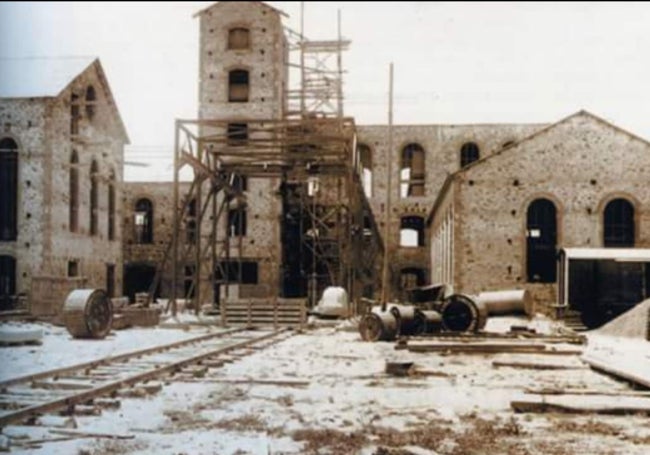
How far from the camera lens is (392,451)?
20.1ft

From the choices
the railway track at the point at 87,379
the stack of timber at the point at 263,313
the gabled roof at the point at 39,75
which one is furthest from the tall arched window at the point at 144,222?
the railway track at the point at 87,379

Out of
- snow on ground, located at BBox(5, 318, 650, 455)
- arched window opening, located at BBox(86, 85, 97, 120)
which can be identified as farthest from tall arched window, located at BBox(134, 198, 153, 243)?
snow on ground, located at BBox(5, 318, 650, 455)

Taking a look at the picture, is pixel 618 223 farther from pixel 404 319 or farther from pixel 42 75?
pixel 42 75

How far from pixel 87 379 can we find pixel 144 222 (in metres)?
34.3

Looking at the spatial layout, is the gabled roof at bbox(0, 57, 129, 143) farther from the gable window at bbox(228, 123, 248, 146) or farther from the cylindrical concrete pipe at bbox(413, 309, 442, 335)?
the cylindrical concrete pipe at bbox(413, 309, 442, 335)

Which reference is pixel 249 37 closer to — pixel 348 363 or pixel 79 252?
pixel 79 252

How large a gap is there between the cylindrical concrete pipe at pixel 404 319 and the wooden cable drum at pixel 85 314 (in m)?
6.24

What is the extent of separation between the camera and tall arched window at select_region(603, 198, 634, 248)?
28.2 m

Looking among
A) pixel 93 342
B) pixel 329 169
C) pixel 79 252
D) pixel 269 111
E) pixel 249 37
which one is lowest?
pixel 93 342

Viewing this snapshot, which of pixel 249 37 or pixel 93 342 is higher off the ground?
pixel 249 37

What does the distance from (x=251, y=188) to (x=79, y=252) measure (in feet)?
35.3

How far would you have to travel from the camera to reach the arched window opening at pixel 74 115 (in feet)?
101

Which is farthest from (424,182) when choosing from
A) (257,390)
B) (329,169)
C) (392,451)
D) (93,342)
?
(392,451)

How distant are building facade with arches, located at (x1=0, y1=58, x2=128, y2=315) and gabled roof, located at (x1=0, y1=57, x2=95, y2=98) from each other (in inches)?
1.4
